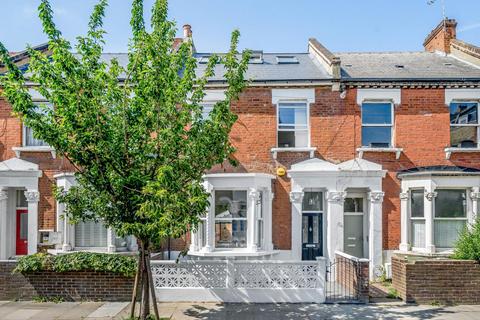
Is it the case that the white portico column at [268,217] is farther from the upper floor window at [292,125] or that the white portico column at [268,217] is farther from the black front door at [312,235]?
the upper floor window at [292,125]

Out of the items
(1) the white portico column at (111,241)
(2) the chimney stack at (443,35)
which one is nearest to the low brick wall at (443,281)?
(1) the white portico column at (111,241)

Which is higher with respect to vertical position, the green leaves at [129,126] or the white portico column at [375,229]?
the green leaves at [129,126]

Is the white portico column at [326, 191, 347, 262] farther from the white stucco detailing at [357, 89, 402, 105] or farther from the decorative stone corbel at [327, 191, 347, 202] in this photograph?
the white stucco detailing at [357, 89, 402, 105]

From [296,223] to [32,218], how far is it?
8960mm

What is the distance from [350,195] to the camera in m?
14.6

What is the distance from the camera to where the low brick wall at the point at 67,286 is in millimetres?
10727

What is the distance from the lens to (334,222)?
544 inches

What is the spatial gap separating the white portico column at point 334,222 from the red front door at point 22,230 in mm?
10686

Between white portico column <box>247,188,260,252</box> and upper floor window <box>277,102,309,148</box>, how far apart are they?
220 cm

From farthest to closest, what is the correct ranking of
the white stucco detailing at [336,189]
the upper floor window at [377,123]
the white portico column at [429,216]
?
1. the upper floor window at [377,123]
2. the white stucco detailing at [336,189]
3. the white portico column at [429,216]

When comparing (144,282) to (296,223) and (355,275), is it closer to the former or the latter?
(355,275)

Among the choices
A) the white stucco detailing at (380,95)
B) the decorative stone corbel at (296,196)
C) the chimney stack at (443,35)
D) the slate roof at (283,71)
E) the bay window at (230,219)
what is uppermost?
the chimney stack at (443,35)

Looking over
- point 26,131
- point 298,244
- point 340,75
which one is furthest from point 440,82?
point 26,131

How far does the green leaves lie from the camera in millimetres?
7805
